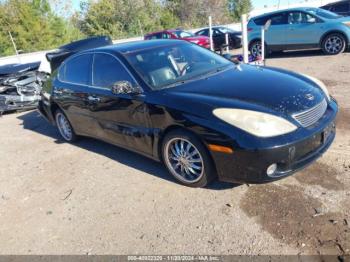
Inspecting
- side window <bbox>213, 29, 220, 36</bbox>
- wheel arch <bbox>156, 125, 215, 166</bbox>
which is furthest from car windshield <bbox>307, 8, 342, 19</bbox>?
wheel arch <bbox>156, 125, 215, 166</bbox>

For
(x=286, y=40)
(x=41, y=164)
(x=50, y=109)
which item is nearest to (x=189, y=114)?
(x=41, y=164)

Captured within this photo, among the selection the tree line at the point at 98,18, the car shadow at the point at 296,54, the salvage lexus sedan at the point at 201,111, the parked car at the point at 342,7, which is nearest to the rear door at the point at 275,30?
the car shadow at the point at 296,54

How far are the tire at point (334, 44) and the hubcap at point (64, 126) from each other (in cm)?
881

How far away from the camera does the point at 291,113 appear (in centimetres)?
341

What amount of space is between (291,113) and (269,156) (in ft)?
1.65

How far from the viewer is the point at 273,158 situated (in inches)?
128

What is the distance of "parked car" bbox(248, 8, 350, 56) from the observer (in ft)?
36.4

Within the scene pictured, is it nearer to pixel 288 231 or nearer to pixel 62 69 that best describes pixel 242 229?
pixel 288 231

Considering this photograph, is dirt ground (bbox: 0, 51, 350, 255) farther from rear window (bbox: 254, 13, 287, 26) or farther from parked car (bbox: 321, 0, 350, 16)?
parked car (bbox: 321, 0, 350, 16)

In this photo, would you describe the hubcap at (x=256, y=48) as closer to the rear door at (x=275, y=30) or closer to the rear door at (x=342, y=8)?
the rear door at (x=275, y=30)

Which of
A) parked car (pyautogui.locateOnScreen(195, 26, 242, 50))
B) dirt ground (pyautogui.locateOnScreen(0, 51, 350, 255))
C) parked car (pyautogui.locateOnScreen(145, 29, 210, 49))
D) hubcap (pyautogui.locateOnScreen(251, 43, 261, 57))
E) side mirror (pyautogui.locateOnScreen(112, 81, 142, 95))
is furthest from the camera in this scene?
parked car (pyautogui.locateOnScreen(195, 26, 242, 50))

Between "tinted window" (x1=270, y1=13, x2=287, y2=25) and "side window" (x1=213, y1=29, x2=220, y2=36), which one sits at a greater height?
"tinted window" (x1=270, y1=13, x2=287, y2=25)

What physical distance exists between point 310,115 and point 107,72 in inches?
102

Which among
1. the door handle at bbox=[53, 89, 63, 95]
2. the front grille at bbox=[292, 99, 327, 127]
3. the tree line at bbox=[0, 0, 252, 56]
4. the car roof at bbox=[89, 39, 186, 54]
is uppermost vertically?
the car roof at bbox=[89, 39, 186, 54]
